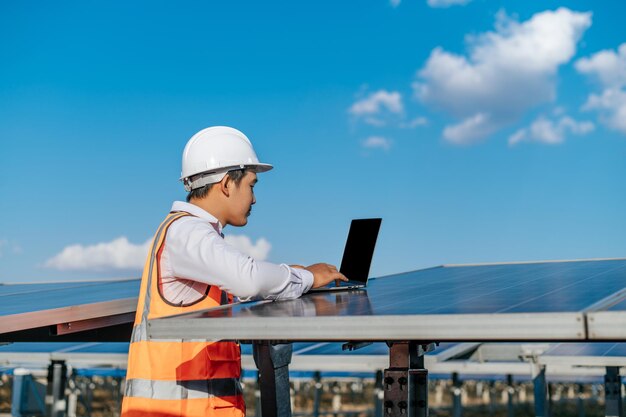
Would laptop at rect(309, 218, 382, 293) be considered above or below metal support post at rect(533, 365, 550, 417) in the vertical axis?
above

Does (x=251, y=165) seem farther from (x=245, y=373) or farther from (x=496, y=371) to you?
(x=245, y=373)

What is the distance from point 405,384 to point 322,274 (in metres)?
0.71

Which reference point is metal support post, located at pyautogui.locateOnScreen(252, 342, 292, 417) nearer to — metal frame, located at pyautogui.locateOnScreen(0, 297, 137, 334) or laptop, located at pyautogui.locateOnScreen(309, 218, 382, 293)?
laptop, located at pyautogui.locateOnScreen(309, 218, 382, 293)

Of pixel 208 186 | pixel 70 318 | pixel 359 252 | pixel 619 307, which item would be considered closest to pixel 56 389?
pixel 70 318

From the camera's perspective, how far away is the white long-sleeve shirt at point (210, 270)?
3.43 metres

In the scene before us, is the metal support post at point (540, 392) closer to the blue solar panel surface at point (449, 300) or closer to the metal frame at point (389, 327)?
the blue solar panel surface at point (449, 300)

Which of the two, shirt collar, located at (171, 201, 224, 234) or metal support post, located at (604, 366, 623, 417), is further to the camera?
metal support post, located at (604, 366, 623, 417)

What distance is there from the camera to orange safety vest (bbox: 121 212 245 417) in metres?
3.72

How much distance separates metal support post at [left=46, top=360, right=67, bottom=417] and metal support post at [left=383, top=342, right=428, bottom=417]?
407 inches

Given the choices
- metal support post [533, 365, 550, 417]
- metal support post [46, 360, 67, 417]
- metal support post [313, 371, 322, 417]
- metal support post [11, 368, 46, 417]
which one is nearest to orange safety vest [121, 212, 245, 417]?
metal support post [533, 365, 550, 417]

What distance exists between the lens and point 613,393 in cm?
1062

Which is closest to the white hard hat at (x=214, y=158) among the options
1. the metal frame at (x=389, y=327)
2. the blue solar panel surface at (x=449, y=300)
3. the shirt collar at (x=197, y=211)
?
the shirt collar at (x=197, y=211)

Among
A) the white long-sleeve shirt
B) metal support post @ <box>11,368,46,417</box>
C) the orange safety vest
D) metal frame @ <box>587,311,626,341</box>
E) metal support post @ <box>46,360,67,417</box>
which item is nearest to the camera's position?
metal frame @ <box>587,311,626,341</box>

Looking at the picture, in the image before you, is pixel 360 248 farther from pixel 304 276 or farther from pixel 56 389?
pixel 56 389
